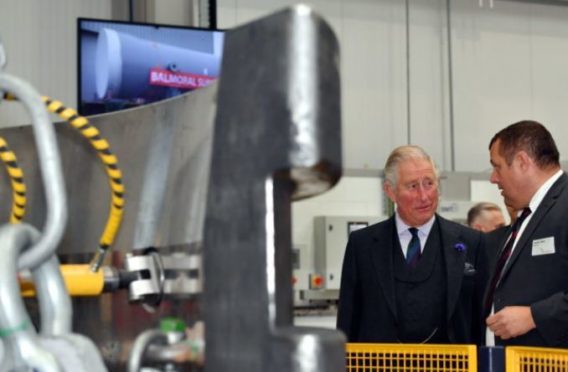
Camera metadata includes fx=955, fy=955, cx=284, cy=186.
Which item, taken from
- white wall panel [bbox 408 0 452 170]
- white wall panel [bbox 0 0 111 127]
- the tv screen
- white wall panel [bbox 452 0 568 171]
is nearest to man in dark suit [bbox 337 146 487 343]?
the tv screen

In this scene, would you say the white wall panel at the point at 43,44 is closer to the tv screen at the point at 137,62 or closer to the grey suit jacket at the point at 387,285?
the tv screen at the point at 137,62

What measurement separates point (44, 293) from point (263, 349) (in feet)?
0.64

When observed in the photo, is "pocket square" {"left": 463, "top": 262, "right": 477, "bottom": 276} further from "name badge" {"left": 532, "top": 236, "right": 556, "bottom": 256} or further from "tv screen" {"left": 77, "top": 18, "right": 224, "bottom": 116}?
"tv screen" {"left": 77, "top": 18, "right": 224, "bottom": 116}

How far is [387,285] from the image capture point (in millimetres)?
2756

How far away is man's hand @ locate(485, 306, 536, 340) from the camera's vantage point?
2.31 m

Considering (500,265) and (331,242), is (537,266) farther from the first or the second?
(331,242)

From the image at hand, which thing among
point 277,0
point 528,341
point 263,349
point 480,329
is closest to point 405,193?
point 480,329

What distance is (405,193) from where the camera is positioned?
3086mm

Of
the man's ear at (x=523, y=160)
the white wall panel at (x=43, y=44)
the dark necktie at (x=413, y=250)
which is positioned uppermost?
the white wall panel at (x=43, y=44)

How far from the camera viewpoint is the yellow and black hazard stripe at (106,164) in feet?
2.73

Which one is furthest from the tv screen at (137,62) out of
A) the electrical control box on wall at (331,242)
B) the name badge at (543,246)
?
the name badge at (543,246)

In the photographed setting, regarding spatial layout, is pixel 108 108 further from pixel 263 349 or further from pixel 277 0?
pixel 263 349

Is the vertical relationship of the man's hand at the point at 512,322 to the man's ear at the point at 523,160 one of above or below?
below

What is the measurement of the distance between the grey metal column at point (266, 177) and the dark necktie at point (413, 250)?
2172 millimetres
